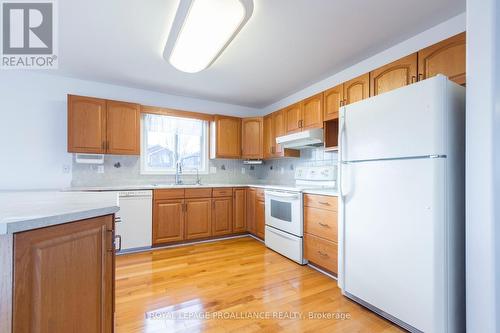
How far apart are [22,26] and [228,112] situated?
2.85 meters

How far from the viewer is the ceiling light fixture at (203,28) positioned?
1.57 meters

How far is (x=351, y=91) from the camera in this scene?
8.44ft

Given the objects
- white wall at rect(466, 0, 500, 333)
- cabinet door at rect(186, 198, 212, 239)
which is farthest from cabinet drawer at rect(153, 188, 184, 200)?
white wall at rect(466, 0, 500, 333)

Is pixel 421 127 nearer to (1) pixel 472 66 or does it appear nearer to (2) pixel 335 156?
(1) pixel 472 66

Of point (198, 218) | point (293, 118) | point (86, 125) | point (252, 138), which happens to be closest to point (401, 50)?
point (293, 118)

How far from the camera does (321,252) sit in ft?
8.18

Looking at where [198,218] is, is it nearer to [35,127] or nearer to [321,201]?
[321,201]

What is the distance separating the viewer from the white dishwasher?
9.88ft

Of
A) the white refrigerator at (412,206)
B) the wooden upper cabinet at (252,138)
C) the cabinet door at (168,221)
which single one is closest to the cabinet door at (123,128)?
the cabinet door at (168,221)

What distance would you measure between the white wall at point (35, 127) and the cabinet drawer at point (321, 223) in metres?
3.19

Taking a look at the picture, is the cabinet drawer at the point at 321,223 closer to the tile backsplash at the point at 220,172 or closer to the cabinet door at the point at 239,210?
the tile backsplash at the point at 220,172

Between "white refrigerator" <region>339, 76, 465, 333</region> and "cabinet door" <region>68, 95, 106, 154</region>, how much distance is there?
3.13 m

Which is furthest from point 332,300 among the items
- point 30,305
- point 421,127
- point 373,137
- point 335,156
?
point 30,305

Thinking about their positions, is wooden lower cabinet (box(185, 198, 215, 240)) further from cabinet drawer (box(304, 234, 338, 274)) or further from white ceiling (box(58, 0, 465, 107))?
white ceiling (box(58, 0, 465, 107))
